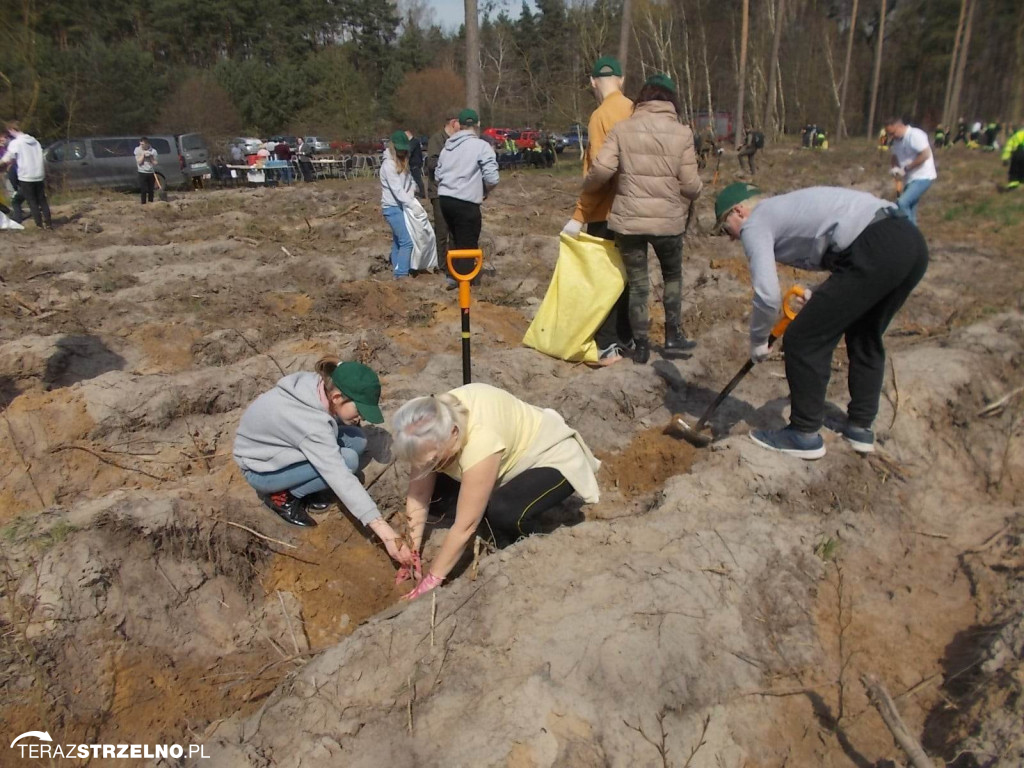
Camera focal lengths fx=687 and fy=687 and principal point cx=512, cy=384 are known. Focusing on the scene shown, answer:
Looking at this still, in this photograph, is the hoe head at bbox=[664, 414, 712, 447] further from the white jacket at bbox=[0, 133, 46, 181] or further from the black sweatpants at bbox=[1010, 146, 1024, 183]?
the black sweatpants at bbox=[1010, 146, 1024, 183]

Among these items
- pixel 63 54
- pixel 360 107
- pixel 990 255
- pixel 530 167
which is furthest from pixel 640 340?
pixel 63 54

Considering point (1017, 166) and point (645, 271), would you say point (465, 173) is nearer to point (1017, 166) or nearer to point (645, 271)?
point (645, 271)

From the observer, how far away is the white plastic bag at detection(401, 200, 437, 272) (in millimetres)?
6980

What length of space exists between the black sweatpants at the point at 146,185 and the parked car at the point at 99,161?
2.95 m

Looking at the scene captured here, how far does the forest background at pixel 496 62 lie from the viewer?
24484 millimetres

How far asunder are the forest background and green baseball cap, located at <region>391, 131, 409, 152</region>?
1259cm

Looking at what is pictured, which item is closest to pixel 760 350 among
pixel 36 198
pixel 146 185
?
pixel 36 198

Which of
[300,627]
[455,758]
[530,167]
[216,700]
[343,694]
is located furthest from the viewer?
[530,167]

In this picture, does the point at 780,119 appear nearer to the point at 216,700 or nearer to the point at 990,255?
the point at 990,255

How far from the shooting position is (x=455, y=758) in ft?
6.56

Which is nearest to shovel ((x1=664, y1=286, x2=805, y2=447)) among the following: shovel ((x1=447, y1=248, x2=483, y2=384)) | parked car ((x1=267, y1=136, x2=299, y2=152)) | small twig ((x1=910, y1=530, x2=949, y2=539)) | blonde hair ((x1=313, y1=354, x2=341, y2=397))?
small twig ((x1=910, y1=530, x2=949, y2=539))

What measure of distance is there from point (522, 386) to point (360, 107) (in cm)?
2468

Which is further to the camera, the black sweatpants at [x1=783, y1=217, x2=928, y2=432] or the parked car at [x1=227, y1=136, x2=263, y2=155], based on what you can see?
the parked car at [x1=227, y1=136, x2=263, y2=155]

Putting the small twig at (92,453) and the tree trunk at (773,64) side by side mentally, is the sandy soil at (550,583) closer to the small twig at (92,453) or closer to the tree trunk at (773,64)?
the small twig at (92,453)
